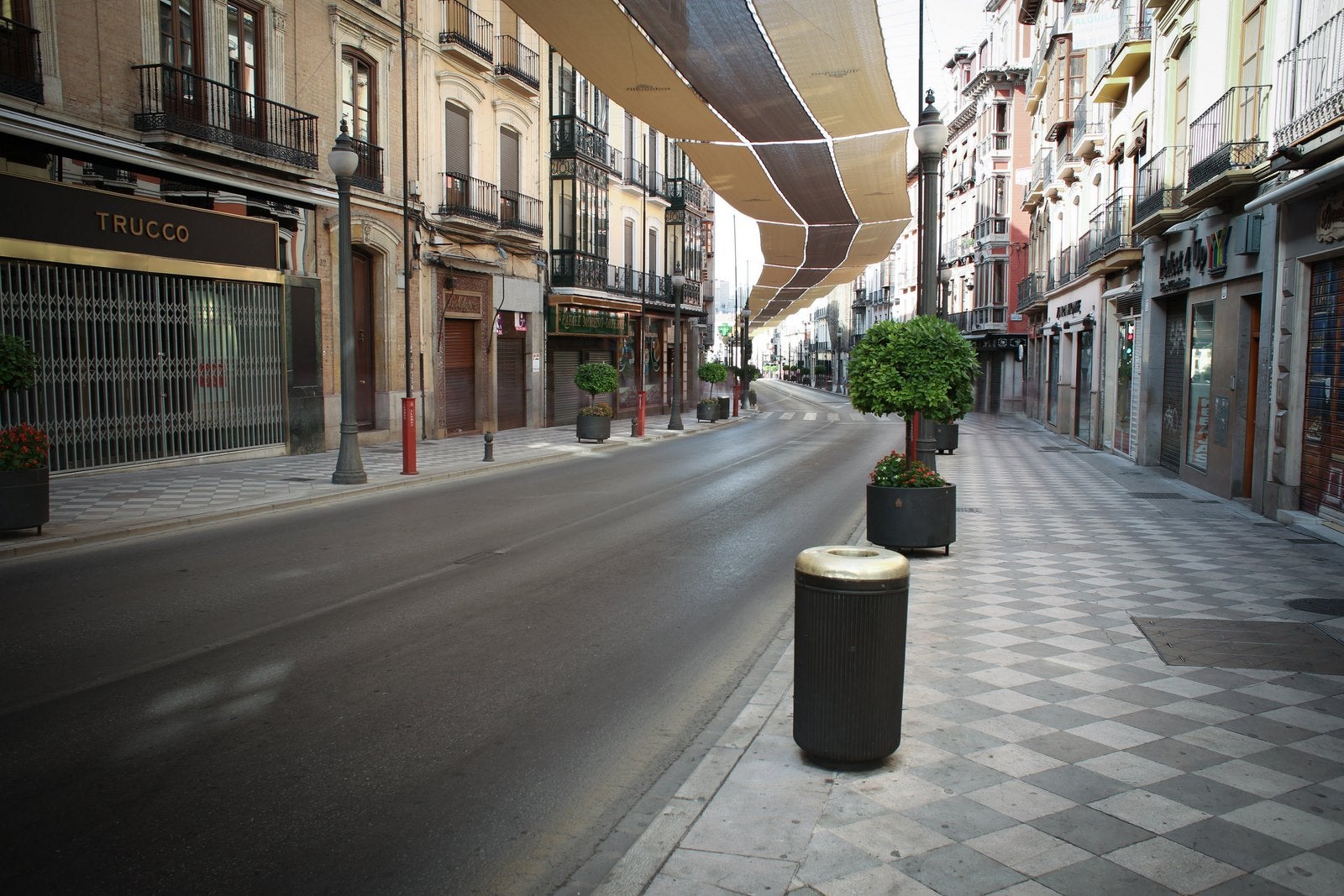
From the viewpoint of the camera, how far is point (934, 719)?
4.87 m

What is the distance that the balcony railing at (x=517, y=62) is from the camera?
26.5 metres

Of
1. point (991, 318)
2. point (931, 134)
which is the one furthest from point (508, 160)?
point (991, 318)

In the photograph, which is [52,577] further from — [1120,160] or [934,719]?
[1120,160]

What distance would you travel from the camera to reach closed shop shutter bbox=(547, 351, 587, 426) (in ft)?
104

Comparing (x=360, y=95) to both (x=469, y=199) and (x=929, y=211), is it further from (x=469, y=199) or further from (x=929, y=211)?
(x=929, y=211)

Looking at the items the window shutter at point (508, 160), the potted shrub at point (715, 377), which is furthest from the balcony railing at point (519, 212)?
the potted shrub at point (715, 377)

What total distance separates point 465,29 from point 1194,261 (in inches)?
724

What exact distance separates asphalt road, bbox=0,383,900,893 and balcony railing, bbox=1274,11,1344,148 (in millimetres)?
7267

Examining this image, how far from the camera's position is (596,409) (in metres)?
24.2

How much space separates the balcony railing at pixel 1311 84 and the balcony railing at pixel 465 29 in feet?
60.6

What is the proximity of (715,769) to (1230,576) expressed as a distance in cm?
663

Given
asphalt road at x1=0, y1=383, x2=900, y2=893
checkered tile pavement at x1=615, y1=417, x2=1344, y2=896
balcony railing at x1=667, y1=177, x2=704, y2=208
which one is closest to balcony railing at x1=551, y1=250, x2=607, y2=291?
balcony railing at x1=667, y1=177, x2=704, y2=208

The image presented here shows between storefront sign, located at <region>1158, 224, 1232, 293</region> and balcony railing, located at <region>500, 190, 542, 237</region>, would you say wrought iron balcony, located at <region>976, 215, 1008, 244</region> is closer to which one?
balcony railing, located at <region>500, 190, 542, 237</region>

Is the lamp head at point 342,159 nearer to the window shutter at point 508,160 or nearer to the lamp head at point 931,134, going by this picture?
the lamp head at point 931,134
